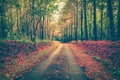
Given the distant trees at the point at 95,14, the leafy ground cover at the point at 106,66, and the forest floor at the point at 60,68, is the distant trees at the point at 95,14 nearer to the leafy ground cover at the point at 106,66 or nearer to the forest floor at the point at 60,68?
the leafy ground cover at the point at 106,66

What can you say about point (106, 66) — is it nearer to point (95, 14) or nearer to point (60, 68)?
point (60, 68)

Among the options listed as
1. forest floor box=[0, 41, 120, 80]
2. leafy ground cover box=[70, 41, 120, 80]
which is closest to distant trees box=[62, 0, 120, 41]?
leafy ground cover box=[70, 41, 120, 80]

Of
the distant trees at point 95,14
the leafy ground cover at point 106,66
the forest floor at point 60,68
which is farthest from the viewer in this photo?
the distant trees at point 95,14

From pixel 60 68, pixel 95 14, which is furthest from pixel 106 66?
pixel 95 14

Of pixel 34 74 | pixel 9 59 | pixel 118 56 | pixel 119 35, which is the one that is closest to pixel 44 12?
pixel 119 35

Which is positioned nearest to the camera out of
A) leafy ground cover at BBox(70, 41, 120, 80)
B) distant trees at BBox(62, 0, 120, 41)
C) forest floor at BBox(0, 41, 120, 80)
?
forest floor at BBox(0, 41, 120, 80)

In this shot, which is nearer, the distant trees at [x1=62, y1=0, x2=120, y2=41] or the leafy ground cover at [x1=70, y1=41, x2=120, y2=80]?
the leafy ground cover at [x1=70, y1=41, x2=120, y2=80]

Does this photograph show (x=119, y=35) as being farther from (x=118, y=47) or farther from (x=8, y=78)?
(x=8, y=78)

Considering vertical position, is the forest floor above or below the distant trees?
below

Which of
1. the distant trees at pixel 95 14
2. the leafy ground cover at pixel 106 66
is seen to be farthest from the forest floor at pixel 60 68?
the distant trees at pixel 95 14

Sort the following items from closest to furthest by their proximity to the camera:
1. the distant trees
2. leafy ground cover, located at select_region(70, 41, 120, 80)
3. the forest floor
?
the forest floor, leafy ground cover, located at select_region(70, 41, 120, 80), the distant trees

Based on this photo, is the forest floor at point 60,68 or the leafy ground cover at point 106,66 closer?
the forest floor at point 60,68

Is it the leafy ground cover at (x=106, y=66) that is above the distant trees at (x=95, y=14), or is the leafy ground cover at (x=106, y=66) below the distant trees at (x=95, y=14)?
below

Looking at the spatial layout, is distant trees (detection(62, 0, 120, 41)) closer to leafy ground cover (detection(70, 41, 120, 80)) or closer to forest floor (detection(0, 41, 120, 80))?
leafy ground cover (detection(70, 41, 120, 80))
